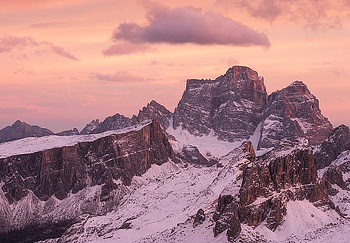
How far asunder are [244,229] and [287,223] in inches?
639

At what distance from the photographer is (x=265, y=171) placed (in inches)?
7554

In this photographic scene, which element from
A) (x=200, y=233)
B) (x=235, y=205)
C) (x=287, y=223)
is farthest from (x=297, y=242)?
(x=200, y=233)

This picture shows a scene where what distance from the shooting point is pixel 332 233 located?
181 m

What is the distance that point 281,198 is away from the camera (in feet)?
620

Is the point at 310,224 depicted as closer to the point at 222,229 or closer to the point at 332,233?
the point at 332,233

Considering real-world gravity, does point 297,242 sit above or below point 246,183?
below

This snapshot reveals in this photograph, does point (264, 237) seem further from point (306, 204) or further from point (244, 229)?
point (306, 204)

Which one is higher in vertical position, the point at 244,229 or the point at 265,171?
the point at 265,171

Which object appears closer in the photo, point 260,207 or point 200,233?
point 260,207

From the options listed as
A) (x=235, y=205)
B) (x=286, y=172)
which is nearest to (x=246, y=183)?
(x=235, y=205)

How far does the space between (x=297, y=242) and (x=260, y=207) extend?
49.1ft

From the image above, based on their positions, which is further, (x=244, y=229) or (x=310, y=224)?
(x=310, y=224)

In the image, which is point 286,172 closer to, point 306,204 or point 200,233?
point 306,204

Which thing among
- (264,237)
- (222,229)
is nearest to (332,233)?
(264,237)
